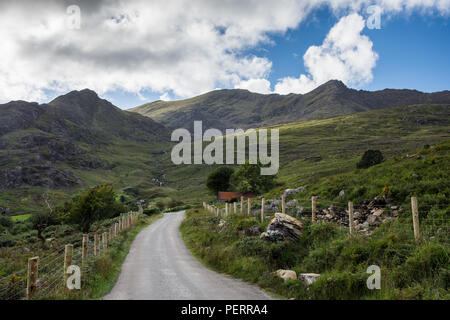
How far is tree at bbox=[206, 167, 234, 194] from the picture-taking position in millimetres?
88750

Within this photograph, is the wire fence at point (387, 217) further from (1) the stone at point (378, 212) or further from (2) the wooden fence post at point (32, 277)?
(2) the wooden fence post at point (32, 277)

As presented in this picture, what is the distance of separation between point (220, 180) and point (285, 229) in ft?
246

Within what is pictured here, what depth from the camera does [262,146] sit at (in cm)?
18588

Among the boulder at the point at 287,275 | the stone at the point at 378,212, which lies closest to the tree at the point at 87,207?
the boulder at the point at 287,275

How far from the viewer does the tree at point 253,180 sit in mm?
71431

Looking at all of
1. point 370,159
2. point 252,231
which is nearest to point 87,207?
point 252,231

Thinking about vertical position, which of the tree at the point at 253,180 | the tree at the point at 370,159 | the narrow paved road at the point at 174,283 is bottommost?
the narrow paved road at the point at 174,283

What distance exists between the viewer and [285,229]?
47.6 feet

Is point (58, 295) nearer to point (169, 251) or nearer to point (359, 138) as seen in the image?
point (169, 251)

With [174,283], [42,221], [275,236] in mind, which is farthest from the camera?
[42,221]

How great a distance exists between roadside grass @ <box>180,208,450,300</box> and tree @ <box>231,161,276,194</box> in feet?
181

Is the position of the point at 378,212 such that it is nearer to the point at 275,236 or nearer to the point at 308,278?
the point at 275,236
